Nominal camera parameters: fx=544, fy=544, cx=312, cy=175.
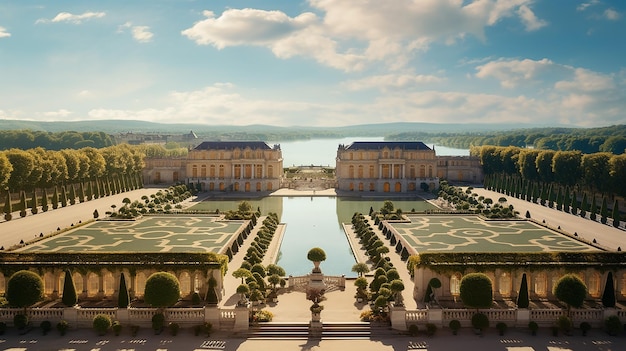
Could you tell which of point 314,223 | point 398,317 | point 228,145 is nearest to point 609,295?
point 398,317

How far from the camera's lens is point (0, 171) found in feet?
202

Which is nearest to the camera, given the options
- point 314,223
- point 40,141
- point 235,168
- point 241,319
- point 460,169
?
point 241,319

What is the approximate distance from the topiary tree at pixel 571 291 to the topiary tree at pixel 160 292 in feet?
64.8

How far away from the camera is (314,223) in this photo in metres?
58.8

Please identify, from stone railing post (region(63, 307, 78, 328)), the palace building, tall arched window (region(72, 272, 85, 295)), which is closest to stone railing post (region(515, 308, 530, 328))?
stone railing post (region(63, 307, 78, 328))

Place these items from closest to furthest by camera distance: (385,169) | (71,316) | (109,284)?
(71,316), (109,284), (385,169)

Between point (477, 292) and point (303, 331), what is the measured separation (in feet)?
29.5

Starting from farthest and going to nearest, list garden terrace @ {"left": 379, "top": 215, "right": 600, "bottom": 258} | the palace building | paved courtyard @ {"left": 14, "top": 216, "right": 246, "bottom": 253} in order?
the palace building, garden terrace @ {"left": 379, "top": 215, "right": 600, "bottom": 258}, paved courtyard @ {"left": 14, "top": 216, "right": 246, "bottom": 253}

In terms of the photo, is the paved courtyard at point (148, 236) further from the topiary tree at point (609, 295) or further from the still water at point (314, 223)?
the topiary tree at point (609, 295)

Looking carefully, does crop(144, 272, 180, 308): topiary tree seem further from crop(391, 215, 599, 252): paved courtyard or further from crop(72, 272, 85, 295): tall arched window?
crop(391, 215, 599, 252): paved courtyard

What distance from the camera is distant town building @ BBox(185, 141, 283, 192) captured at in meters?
89.6

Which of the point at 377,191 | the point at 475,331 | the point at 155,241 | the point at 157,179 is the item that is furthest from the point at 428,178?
the point at 475,331

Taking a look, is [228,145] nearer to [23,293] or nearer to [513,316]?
[23,293]

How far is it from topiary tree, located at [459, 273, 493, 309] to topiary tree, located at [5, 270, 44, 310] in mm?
21822
